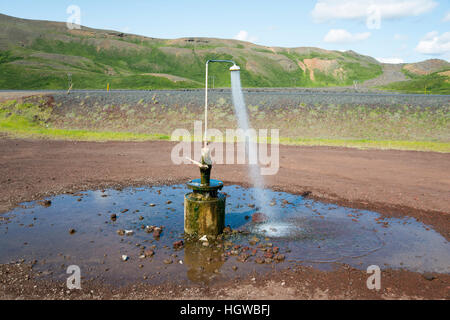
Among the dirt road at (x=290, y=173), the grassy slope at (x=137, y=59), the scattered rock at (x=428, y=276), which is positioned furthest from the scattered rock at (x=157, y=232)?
the grassy slope at (x=137, y=59)

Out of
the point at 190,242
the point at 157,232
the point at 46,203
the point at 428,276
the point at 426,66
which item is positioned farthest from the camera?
the point at 426,66

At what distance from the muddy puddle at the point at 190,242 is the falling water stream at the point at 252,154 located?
45cm

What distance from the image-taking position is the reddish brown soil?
6957 millimetres

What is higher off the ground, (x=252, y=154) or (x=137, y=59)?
(x=137, y=59)

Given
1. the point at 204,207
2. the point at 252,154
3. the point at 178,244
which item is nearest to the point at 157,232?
the point at 178,244

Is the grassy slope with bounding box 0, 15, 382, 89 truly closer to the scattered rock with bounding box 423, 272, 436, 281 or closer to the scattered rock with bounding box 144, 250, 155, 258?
the scattered rock with bounding box 144, 250, 155, 258

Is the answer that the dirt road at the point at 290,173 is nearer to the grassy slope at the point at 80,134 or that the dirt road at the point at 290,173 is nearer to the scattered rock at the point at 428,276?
the grassy slope at the point at 80,134

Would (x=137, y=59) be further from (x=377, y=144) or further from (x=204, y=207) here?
(x=204, y=207)

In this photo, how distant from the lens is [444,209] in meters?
12.6

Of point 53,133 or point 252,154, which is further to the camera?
point 53,133

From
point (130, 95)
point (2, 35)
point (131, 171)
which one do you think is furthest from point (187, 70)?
point (131, 171)

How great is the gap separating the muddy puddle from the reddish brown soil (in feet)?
1.80

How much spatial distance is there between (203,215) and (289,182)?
7791 millimetres

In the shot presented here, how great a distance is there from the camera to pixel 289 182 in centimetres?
1627
